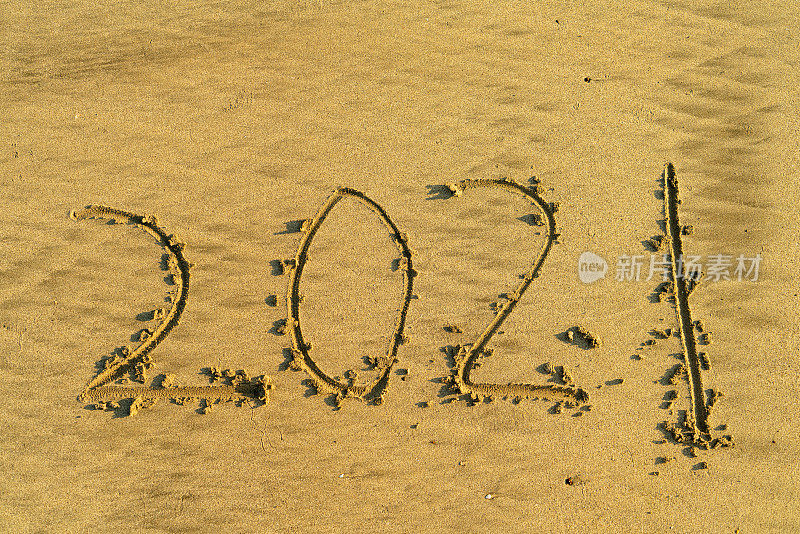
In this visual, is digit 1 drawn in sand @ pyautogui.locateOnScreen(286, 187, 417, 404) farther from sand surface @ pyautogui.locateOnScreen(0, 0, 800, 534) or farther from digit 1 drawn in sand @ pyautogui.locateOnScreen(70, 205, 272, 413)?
digit 1 drawn in sand @ pyautogui.locateOnScreen(70, 205, 272, 413)

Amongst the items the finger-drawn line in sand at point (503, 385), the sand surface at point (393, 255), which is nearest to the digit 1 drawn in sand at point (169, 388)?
the sand surface at point (393, 255)

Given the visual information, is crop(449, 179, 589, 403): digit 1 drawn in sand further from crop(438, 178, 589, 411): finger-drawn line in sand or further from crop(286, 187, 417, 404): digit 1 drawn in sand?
crop(286, 187, 417, 404): digit 1 drawn in sand

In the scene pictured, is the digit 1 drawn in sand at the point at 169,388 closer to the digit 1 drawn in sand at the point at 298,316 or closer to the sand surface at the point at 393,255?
the sand surface at the point at 393,255

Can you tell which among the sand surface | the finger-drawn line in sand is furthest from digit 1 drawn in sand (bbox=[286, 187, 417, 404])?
the finger-drawn line in sand

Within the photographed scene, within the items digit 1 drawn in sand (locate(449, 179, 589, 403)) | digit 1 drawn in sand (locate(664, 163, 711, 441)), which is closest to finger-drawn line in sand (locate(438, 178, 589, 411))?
digit 1 drawn in sand (locate(449, 179, 589, 403))

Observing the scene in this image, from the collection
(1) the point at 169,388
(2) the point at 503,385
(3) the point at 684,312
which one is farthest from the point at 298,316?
(3) the point at 684,312
